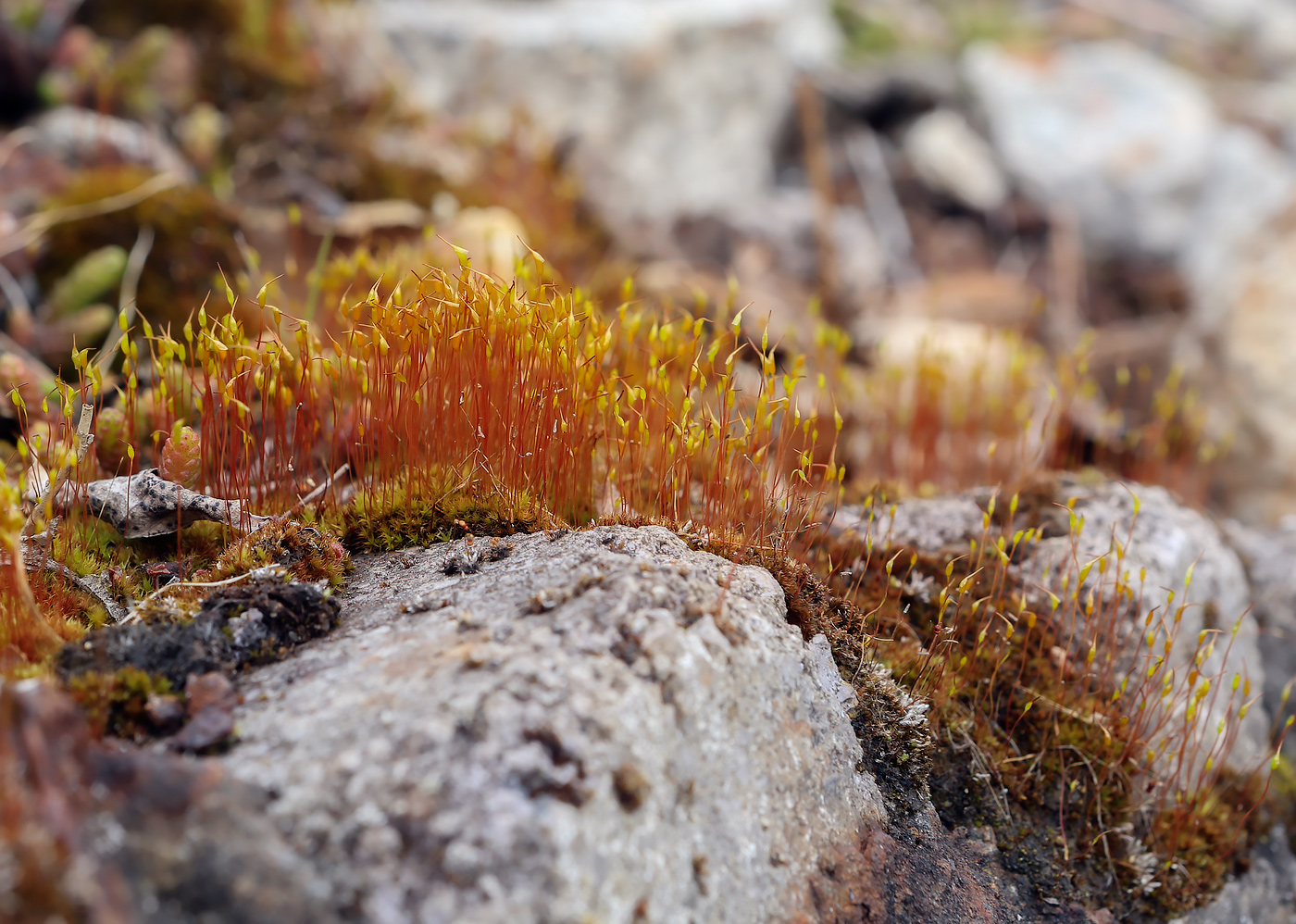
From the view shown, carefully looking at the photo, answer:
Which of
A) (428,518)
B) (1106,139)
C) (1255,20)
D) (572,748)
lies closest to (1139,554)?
(572,748)

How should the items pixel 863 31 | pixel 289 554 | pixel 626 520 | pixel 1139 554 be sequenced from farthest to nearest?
pixel 863 31 → pixel 1139 554 → pixel 626 520 → pixel 289 554

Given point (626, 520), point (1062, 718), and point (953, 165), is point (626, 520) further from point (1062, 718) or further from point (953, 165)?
point (953, 165)

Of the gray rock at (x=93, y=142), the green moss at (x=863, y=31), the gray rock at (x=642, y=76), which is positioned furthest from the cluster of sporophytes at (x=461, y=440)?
the green moss at (x=863, y=31)

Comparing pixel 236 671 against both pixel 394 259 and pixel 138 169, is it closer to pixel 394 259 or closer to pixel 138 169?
pixel 394 259

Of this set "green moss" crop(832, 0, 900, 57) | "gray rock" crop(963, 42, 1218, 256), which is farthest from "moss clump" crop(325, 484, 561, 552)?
"green moss" crop(832, 0, 900, 57)

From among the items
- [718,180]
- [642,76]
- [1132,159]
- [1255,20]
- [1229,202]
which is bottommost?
[718,180]

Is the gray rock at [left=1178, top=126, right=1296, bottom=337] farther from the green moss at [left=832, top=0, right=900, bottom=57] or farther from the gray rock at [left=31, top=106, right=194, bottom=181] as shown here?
the gray rock at [left=31, top=106, right=194, bottom=181]

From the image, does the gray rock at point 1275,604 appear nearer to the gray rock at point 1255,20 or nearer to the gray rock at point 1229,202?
the gray rock at point 1229,202
